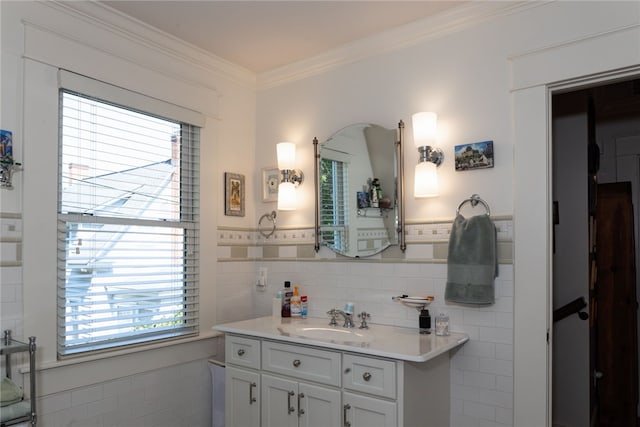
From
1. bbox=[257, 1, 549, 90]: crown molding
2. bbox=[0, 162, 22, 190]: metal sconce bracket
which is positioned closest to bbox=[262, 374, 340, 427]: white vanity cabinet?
bbox=[0, 162, 22, 190]: metal sconce bracket

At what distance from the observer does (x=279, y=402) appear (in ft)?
7.98

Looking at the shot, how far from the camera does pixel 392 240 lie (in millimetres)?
2719

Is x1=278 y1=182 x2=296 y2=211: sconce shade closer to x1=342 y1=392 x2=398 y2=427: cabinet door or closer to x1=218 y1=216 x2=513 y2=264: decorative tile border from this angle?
x1=218 y1=216 x2=513 y2=264: decorative tile border

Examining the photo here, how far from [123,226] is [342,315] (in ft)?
4.43

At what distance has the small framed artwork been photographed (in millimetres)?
2408

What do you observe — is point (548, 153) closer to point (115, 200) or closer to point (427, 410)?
point (427, 410)

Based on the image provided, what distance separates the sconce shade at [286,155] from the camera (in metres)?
3.12

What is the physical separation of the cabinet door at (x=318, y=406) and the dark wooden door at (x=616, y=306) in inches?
103

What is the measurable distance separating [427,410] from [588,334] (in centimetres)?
157

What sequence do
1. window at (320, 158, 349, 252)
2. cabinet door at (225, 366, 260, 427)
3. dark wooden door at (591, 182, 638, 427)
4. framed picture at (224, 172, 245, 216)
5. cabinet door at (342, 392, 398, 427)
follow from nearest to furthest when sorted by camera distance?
cabinet door at (342, 392, 398, 427)
cabinet door at (225, 366, 260, 427)
window at (320, 158, 349, 252)
framed picture at (224, 172, 245, 216)
dark wooden door at (591, 182, 638, 427)

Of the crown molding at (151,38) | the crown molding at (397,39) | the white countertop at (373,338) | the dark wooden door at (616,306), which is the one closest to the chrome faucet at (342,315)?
the white countertop at (373,338)

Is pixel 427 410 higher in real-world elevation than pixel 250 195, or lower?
lower

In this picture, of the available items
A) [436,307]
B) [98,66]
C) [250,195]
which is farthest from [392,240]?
[98,66]

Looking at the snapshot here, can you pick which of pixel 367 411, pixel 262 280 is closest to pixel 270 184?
pixel 262 280
